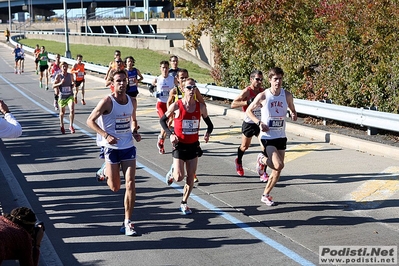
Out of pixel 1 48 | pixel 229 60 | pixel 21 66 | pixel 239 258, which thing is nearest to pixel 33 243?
pixel 239 258

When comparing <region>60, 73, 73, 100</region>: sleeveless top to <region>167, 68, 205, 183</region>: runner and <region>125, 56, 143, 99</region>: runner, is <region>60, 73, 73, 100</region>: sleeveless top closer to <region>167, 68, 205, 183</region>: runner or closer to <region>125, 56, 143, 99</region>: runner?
<region>125, 56, 143, 99</region>: runner

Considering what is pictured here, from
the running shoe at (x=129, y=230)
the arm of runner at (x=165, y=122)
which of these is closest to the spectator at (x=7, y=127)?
the running shoe at (x=129, y=230)

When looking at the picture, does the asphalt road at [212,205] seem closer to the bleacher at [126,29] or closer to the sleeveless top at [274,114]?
the sleeveless top at [274,114]

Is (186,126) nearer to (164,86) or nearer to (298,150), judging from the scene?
(298,150)

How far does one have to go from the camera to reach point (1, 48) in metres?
69.4

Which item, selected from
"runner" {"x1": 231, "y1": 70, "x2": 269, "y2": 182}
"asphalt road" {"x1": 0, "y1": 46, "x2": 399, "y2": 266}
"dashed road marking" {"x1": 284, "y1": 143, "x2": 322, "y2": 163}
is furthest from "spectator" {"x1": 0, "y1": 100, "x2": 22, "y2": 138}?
"dashed road marking" {"x1": 284, "y1": 143, "x2": 322, "y2": 163}

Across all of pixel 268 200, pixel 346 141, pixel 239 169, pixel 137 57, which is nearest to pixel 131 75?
pixel 346 141

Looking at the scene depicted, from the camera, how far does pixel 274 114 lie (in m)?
10.3

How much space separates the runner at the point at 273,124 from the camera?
10.1 metres

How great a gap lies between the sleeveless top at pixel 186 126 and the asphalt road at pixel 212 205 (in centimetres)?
104

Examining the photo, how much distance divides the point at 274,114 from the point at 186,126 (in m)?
1.39

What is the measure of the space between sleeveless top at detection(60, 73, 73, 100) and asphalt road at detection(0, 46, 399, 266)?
1.74m

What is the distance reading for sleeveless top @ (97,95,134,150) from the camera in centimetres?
894

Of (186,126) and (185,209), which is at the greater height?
(186,126)
